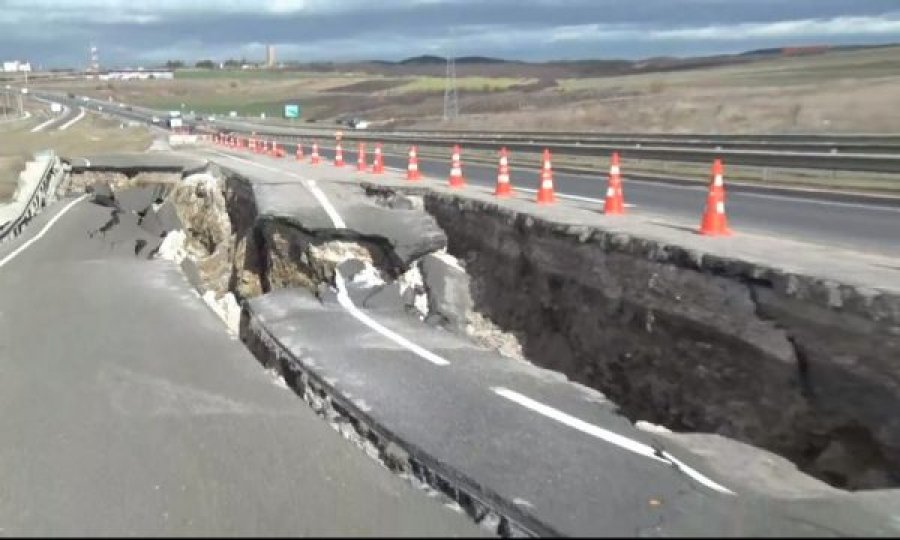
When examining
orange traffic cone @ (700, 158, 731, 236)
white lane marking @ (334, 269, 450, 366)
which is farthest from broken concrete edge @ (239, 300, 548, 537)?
orange traffic cone @ (700, 158, 731, 236)

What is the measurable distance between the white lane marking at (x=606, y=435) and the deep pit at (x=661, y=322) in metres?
1.32

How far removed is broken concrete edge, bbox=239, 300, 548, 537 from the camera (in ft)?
16.6

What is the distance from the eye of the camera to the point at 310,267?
15.1 meters

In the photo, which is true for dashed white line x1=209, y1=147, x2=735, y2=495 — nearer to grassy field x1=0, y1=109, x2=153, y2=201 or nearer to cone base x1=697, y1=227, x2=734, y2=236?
cone base x1=697, y1=227, x2=734, y2=236

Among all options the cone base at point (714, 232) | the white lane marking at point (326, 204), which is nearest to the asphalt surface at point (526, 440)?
the cone base at point (714, 232)

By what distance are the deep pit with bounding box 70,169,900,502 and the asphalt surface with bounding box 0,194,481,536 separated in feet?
1.95

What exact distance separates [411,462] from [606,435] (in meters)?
1.42

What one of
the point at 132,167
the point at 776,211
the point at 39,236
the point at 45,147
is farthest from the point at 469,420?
the point at 45,147

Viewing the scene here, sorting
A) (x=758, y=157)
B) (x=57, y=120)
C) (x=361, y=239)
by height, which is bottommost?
(x=57, y=120)

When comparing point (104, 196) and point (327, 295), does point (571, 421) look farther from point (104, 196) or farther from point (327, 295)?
point (104, 196)

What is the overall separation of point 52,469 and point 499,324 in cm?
771

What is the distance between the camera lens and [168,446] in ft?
20.9

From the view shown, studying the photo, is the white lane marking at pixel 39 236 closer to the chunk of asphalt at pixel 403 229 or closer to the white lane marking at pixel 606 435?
the chunk of asphalt at pixel 403 229

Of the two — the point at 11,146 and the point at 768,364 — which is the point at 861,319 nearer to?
the point at 768,364
